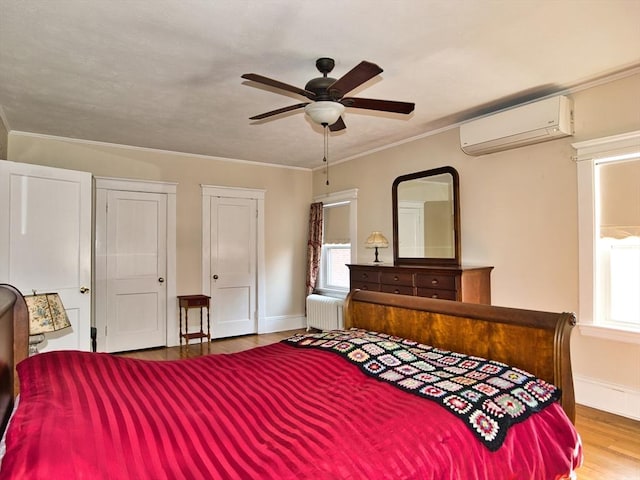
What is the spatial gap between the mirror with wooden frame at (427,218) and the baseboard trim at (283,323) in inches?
88.8

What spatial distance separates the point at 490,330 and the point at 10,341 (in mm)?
2349

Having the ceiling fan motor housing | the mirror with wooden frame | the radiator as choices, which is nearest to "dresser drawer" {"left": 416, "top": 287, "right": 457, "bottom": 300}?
the mirror with wooden frame

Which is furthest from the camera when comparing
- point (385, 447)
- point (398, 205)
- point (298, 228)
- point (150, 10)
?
point (298, 228)

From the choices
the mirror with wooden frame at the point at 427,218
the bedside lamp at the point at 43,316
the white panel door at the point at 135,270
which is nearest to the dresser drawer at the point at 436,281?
the mirror with wooden frame at the point at 427,218

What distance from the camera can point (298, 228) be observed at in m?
6.45

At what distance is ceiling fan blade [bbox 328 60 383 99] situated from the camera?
2125 millimetres

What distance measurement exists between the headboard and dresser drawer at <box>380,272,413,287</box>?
3123 millimetres

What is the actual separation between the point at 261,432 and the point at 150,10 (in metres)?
2.22

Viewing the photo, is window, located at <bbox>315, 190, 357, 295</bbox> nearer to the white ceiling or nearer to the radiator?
the radiator

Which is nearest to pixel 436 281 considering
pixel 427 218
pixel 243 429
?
pixel 427 218

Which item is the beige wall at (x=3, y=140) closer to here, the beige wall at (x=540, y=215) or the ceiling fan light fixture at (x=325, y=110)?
the ceiling fan light fixture at (x=325, y=110)

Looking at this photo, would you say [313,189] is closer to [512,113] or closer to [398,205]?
[398,205]

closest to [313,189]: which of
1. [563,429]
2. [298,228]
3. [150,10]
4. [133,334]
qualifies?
[298,228]

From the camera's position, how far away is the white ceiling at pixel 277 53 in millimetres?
2219
